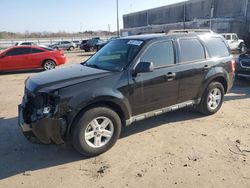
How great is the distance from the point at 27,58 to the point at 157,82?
1081 cm

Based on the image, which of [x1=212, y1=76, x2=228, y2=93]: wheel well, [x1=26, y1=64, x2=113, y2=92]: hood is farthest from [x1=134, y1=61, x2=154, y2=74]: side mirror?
[x1=212, y1=76, x2=228, y2=93]: wheel well

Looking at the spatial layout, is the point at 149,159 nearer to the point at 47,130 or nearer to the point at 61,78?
the point at 47,130

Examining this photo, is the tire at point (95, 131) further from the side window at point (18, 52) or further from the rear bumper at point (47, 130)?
the side window at point (18, 52)

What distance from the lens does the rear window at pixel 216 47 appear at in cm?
583

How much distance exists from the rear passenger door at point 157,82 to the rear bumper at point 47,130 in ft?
4.41

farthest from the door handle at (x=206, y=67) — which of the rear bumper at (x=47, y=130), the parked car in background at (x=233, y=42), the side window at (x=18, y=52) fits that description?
the parked car in background at (x=233, y=42)

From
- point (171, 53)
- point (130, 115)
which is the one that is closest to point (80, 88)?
point (130, 115)

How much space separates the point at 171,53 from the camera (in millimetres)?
5125

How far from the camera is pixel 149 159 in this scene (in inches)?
164

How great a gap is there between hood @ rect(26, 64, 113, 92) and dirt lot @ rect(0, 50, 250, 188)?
3.81ft

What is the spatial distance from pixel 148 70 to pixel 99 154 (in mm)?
1625

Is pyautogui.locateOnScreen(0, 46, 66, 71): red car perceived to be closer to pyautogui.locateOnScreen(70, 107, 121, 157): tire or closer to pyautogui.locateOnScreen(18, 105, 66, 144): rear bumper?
pyautogui.locateOnScreen(18, 105, 66, 144): rear bumper

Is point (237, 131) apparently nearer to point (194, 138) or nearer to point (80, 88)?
point (194, 138)

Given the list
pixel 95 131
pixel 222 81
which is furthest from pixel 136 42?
pixel 222 81
